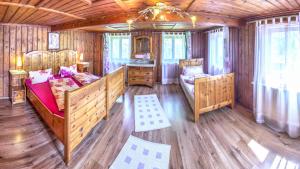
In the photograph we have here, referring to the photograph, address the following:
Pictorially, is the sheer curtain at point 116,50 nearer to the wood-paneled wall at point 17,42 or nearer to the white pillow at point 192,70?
the wood-paneled wall at point 17,42

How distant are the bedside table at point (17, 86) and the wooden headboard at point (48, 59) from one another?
55cm

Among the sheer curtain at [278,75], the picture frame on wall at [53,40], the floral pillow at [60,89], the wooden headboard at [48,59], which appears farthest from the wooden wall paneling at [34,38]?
the sheer curtain at [278,75]

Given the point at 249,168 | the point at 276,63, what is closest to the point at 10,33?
the point at 249,168

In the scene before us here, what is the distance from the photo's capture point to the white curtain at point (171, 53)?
24.7 feet

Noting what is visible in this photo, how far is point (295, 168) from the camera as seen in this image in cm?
230

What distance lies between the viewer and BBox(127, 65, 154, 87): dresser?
6898 mm

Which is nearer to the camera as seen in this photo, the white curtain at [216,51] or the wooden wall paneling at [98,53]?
the white curtain at [216,51]

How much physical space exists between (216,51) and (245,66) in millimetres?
1491

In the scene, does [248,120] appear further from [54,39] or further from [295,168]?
[54,39]

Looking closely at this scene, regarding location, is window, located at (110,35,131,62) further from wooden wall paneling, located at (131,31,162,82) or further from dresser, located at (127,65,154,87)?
dresser, located at (127,65,154,87)

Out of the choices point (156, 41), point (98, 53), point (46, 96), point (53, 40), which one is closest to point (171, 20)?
point (46, 96)

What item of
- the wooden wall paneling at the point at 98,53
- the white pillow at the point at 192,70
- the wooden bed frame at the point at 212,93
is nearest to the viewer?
the wooden bed frame at the point at 212,93

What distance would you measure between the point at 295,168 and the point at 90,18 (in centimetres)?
480

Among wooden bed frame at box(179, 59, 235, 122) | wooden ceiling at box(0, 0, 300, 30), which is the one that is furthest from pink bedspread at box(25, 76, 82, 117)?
wooden bed frame at box(179, 59, 235, 122)
